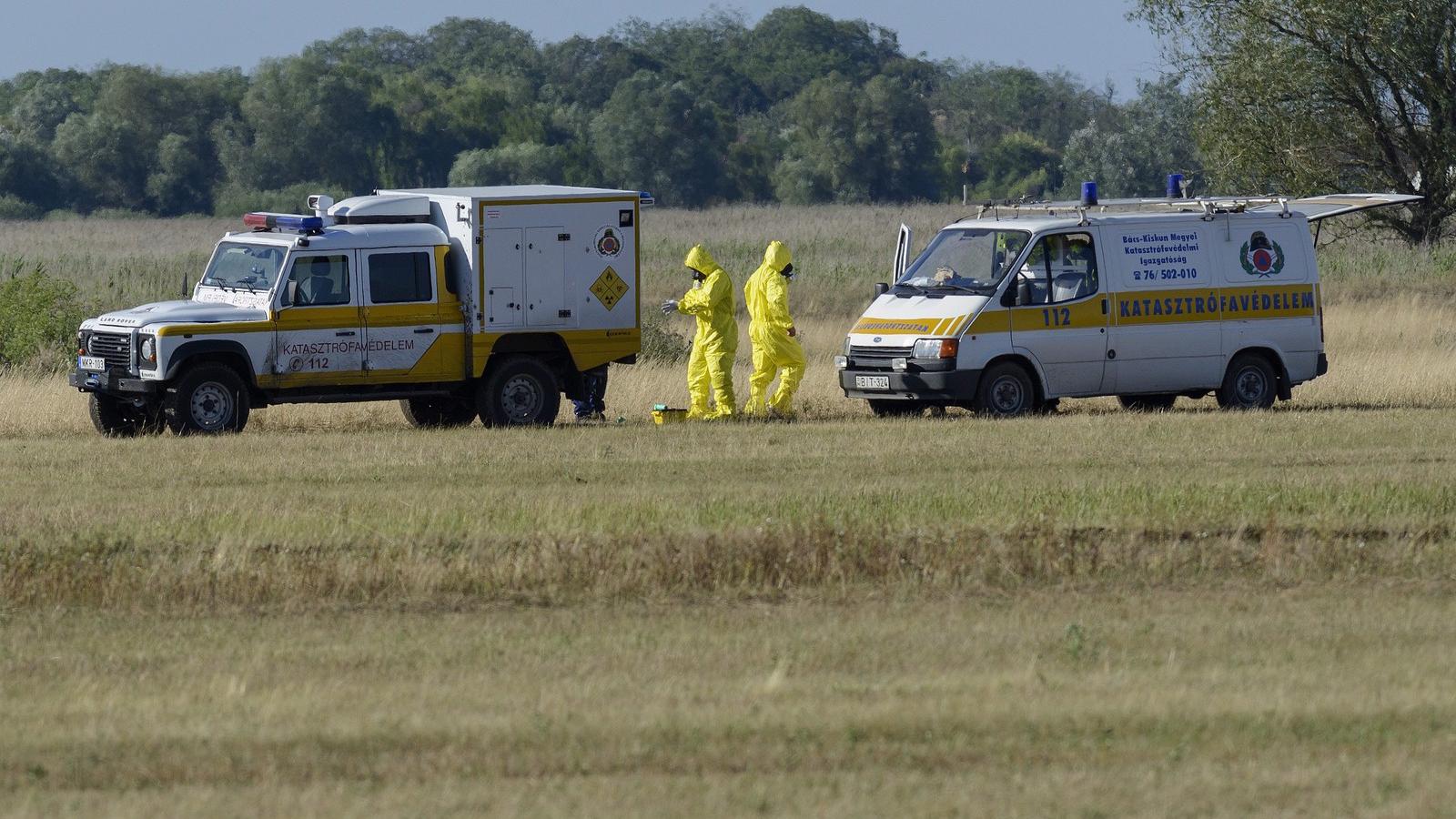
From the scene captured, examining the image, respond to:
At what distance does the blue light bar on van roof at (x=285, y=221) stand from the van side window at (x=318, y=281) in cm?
34

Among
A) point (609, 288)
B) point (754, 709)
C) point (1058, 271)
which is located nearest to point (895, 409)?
point (1058, 271)

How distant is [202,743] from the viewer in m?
7.38

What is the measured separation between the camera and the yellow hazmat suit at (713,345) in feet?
64.2

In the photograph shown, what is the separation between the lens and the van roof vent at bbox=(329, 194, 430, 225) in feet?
63.4

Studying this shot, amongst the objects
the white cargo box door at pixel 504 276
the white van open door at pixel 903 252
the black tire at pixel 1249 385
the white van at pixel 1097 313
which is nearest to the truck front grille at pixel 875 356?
the white van at pixel 1097 313

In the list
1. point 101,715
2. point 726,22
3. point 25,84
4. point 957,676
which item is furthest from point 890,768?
point 726,22

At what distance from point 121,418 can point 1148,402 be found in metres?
9.57

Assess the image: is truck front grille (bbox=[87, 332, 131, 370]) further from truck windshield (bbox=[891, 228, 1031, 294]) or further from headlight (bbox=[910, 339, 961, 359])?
truck windshield (bbox=[891, 228, 1031, 294])

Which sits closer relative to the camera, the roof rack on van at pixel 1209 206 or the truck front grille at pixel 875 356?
the truck front grille at pixel 875 356

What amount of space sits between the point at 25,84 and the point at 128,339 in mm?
94323

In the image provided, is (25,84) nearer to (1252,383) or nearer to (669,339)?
(669,339)

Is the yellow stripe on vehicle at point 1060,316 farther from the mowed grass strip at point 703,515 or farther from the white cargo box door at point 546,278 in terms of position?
the white cargo box door at point 546,278

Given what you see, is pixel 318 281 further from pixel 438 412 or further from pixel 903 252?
pixel 903 252

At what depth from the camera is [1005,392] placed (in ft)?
63.5
